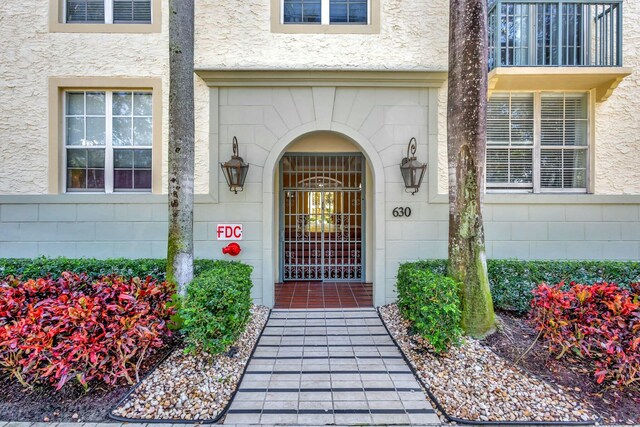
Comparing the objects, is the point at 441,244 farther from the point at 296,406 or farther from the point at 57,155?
the point at 57,155

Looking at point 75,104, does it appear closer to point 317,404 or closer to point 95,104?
point 95,104

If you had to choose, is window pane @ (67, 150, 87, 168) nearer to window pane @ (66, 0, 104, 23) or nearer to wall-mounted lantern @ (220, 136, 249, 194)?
window pane @ (66, 0, 104, 23)

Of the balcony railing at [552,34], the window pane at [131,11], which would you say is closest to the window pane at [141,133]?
the window pane at [131,11]

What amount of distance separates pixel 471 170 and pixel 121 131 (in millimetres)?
6344

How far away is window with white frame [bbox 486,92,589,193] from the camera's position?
20.1 ft

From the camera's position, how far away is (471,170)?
164 inches

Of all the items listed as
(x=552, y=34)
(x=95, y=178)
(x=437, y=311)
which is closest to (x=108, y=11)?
(x=95, y=178)

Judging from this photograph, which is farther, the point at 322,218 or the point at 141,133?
the point at 322,218

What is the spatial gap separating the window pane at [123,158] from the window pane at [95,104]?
829 mm

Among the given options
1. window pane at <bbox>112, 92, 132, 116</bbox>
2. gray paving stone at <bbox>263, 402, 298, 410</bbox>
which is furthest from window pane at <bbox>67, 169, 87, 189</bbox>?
gray paving stone at <bbox>263, 402, 298, 410</bbox>

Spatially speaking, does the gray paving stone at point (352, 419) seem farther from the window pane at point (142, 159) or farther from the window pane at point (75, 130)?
the window pane at point (75, 130)

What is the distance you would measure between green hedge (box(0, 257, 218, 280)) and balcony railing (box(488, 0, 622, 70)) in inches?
263

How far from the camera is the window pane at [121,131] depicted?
6.04 m

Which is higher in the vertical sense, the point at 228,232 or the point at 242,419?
the point at 228,232
